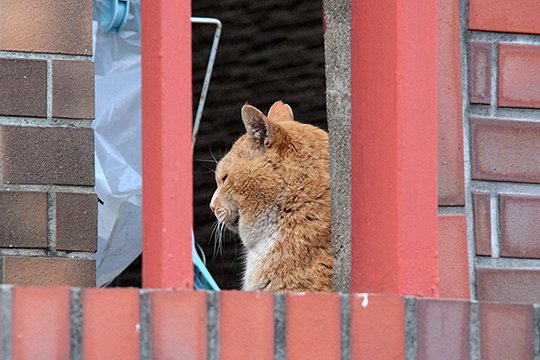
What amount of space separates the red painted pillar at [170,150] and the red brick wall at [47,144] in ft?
2.25

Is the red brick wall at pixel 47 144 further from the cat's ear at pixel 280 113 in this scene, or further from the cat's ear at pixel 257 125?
the cat's ear at pixel 280 113

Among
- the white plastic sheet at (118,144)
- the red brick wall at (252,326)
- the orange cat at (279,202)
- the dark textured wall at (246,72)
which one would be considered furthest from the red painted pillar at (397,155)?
the dark textured wall at (246,72)

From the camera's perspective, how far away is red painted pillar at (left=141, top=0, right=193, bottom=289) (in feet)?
6.19

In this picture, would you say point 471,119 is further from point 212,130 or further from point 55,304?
point 212,130

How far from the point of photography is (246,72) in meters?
4.52

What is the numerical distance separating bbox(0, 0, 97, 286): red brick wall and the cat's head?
754mm

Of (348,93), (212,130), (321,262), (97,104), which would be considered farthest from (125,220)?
(212,130)

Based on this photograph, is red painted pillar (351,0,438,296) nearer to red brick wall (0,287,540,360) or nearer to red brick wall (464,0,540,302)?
red brick wall (0,287,540,360)

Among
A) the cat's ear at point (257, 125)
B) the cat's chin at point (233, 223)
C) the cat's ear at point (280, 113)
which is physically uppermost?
the cat's ear at point (280, 113)

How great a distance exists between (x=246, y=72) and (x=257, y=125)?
1.15 metres

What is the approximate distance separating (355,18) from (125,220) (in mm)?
1256

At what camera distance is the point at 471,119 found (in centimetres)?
233

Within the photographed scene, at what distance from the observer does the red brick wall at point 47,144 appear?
254 cm

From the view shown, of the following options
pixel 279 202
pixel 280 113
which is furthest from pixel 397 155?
pixel 280 113
